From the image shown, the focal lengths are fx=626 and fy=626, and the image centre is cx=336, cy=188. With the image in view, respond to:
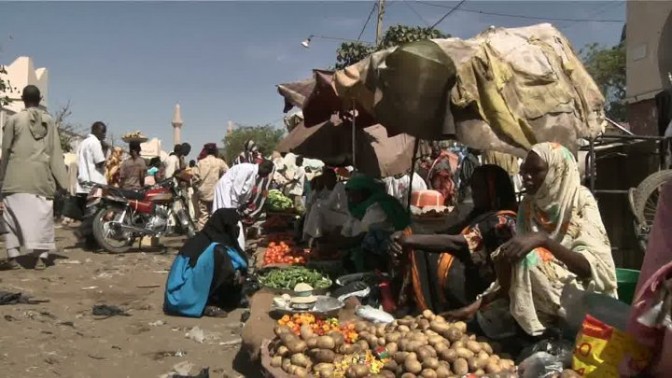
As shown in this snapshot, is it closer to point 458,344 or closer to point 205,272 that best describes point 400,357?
point 458,344

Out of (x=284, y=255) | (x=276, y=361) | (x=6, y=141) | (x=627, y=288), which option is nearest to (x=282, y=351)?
(x=276, y=361)

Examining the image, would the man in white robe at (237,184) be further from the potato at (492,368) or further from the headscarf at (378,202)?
the potato at (492,368)

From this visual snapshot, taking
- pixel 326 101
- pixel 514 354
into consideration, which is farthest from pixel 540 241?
pixel 326 101

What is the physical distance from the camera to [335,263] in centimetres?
631

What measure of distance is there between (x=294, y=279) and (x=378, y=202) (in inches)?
42.7

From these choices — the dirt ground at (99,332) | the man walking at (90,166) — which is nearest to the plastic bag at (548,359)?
the dirt ground at (99,332)

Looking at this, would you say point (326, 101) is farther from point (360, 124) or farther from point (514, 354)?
point (514, 354)

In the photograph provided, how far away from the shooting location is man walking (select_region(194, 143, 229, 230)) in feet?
39.1

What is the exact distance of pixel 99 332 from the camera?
5508 millimetres

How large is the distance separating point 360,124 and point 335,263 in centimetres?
232

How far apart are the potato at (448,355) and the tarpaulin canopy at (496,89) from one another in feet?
4.54

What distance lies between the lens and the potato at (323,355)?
3648 millimetres

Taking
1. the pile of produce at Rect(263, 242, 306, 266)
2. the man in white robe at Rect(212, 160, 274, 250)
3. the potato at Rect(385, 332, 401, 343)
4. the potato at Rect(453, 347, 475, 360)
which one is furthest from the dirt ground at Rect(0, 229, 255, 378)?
the potato at Rect(453, 347, 475, 360)

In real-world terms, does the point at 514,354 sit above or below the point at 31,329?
above
